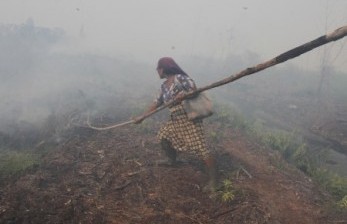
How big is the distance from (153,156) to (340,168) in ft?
15.8

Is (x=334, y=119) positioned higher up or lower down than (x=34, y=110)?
lower down

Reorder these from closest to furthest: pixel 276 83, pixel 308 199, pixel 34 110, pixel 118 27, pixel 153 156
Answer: pixel 308 199
pixel 153 156
pixel 34 110
pixel 276 83
pixel 118 27

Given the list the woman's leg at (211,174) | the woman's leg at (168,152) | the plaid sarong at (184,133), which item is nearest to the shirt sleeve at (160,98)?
the plaid sarong at (184,133)

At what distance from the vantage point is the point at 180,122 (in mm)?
5418

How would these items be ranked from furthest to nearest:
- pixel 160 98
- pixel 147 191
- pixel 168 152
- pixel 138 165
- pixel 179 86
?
pixel 138 165
pixel 168 152
pixel 160 98
pixel 179 86
pixel 147 191

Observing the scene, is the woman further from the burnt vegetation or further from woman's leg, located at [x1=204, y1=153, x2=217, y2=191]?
the burnt vegetation

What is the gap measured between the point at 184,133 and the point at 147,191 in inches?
37.9

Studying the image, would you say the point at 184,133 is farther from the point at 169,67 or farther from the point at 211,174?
the point at 169,67

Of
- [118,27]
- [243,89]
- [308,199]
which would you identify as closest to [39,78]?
[243,89]

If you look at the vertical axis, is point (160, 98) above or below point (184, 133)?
above

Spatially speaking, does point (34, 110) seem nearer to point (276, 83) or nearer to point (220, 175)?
point (220, 175)

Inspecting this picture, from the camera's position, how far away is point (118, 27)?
141ft

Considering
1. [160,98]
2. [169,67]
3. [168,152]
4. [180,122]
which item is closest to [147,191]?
[168,152]

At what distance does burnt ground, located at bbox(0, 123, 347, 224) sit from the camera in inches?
177
